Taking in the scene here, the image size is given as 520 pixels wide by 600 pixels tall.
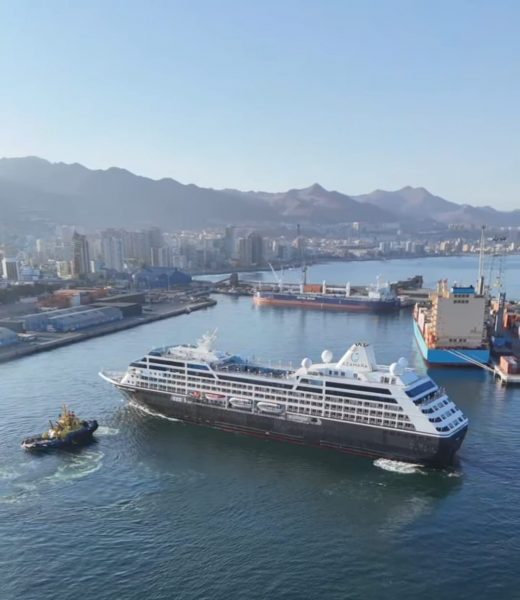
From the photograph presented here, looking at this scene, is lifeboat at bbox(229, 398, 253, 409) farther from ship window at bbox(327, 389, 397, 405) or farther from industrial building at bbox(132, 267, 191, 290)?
industrial building at bbox(132, 267, 191, 290)

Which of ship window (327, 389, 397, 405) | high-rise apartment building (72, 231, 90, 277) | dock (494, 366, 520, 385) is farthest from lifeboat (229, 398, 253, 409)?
high-rise apartment building (72, 231, 90, 277)

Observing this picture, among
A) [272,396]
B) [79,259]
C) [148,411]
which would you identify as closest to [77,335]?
[148,411]

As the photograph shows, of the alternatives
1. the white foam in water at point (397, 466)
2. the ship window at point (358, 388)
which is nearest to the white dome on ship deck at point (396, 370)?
the ship window at point (358, 388)

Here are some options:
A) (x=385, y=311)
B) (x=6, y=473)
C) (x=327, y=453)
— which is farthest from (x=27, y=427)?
(x=385, y=311)

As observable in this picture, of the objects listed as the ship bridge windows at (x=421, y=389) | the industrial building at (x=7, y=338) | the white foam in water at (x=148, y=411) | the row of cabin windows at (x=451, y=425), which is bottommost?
the white foam in water at (x=148, y=411)

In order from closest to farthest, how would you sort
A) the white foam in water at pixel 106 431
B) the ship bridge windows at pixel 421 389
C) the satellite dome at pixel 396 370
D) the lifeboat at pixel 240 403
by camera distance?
the ship bridge windows at pixel 421 389 < the satellite dome at pixel 396 370 < the lifeboat at pixel 240 403 < the white foam in water at pixel 106 431

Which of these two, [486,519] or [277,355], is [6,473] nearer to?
[486,519]

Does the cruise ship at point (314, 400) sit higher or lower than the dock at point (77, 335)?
higher

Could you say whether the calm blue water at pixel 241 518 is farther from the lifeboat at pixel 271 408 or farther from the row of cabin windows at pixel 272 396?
the row of cabin windows at pixel 272 396
